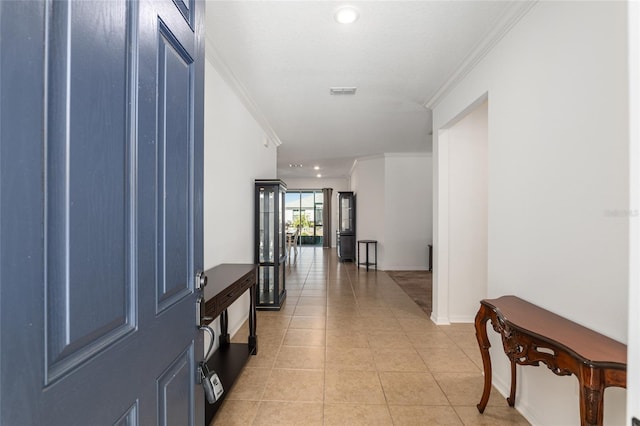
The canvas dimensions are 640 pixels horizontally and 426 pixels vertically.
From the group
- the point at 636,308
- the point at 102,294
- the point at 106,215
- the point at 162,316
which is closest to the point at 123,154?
the point at 106,215

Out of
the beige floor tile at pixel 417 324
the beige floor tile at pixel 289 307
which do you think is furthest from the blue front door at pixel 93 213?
the beige floor tile at pixel 289 307

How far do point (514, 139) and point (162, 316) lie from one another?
2383mm

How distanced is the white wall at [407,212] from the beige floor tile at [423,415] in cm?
528

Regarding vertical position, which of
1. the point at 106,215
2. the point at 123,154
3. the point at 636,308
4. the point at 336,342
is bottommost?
the point at 336,342

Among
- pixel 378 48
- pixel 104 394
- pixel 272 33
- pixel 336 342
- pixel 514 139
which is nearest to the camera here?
pixel 104 394

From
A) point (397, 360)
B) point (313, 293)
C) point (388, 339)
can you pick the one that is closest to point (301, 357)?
point (397, 360)

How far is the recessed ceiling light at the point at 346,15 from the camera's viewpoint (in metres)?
2.02

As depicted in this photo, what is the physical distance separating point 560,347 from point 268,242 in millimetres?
3552

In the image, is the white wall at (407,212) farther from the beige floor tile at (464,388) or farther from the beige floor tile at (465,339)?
the beige floor tile at (464,388)

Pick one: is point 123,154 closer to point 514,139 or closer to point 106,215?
point 106,215

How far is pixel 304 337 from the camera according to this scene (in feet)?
10.8

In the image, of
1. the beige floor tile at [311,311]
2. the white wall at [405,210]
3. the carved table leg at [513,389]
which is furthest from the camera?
the white wall at [405,210]

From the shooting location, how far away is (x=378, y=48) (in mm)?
2514

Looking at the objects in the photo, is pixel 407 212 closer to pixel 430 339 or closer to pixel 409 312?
pixel 409 312
